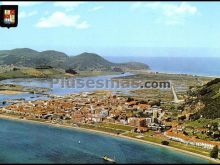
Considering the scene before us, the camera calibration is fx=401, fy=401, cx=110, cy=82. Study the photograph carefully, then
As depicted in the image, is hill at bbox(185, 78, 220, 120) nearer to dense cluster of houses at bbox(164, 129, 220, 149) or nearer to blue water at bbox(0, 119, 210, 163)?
dense cluster of houses at bbox(164, 129, 220, 149)

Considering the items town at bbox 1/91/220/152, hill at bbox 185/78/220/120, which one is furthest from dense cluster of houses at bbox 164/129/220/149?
hill at bbox 185/78/220/120

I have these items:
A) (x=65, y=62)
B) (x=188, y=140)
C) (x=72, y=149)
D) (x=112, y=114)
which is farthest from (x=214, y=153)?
(x=65, y=62)

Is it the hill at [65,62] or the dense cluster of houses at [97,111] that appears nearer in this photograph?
the dense cluster of houses at [97,111]

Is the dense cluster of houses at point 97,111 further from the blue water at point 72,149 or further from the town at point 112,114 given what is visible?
the blue water at point 72,149

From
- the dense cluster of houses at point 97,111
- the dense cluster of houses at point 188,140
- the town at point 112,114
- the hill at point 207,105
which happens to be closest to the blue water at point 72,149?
the dense cluster of houses at point 188,140

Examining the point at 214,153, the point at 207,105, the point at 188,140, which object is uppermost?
the point at 207,105

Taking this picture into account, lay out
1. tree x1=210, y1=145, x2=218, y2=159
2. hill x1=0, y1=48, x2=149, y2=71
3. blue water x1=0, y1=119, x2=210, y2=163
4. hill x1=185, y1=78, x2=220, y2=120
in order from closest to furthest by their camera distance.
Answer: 1. blue water x1=0, y1=119, x2=210, y2=163
2. tree x1=210, y1=145, x2=218, y2=159
3. hill x1=185, y1=78, x2=220, y2=120
4. hill x1=0, y1=48, x2=149, y2=71

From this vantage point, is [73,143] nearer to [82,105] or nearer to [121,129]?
[121,129]

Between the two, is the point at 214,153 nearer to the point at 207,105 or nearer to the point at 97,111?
the point at 207,105
